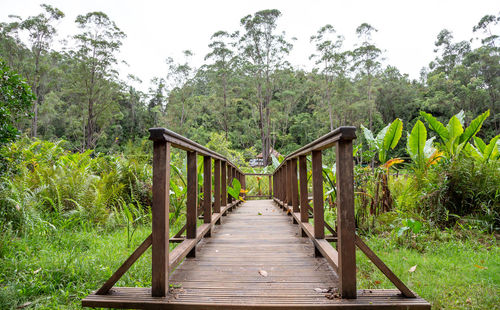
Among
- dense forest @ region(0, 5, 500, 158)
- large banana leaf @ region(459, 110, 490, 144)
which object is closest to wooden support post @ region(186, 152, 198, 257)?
large banana leaf @ region(459, 110, 490, 144)

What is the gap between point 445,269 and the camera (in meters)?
2.45

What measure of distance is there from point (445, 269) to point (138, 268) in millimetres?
2829

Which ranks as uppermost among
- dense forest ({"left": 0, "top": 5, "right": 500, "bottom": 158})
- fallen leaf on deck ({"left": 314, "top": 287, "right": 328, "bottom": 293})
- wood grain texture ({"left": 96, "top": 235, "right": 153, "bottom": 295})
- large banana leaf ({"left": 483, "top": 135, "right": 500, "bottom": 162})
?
dense forest ({"left": 0, "top": 5, "right": 500, "bottom": 158})

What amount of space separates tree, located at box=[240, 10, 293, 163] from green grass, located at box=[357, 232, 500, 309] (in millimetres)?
23275

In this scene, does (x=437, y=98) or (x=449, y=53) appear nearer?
(x=437, y=98)

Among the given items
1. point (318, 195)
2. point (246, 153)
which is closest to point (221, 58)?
point (246, 153)

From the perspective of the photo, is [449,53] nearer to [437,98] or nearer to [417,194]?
[437,98]

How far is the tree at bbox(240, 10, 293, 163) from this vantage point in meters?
24.2

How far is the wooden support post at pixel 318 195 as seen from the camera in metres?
2.23

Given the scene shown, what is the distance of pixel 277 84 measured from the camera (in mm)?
26547

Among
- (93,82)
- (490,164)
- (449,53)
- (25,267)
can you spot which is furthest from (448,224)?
(449,53)

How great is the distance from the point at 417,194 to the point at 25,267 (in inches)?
180

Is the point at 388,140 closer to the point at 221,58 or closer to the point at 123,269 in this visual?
the point at 123,269

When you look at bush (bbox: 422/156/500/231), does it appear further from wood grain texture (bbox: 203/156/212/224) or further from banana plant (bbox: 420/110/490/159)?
wood grain texture (bbox: 203/156/212/224)
